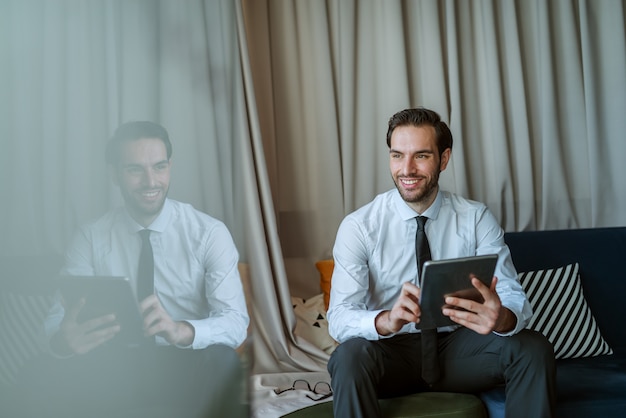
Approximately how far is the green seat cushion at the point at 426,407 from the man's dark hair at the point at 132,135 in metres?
1.41

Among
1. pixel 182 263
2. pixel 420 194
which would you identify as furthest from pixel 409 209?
pixel 182 263

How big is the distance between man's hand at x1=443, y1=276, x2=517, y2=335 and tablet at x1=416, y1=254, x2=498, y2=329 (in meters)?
0.01

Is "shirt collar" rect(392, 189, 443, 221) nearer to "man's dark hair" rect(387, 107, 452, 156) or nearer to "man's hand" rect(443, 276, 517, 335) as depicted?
"man's dark hair" rect(387, 107, 452, 156)

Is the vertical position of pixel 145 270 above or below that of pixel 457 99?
below

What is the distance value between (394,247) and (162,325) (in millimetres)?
1672

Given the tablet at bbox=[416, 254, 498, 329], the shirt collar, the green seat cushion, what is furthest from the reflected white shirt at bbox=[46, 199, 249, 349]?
the shirt collar

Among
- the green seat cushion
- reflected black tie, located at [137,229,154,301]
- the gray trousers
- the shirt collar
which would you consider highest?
reflected black tie, located at [137,229,154,301]

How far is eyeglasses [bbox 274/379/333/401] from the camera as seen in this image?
2184 millimetres

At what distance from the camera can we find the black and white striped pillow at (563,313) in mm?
2033

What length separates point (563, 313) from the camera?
2.07 metres

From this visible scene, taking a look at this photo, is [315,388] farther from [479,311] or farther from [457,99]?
[457,99]

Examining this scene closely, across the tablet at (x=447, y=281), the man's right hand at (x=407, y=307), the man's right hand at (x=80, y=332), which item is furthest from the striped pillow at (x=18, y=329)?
the man's right hand at (x=407, y=307)

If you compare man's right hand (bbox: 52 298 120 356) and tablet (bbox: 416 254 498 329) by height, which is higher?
man's right hand (bbox: 52 298 120 356)

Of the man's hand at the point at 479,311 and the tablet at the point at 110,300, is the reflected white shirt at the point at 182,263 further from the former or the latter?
the man's hand at the point at 479,311
